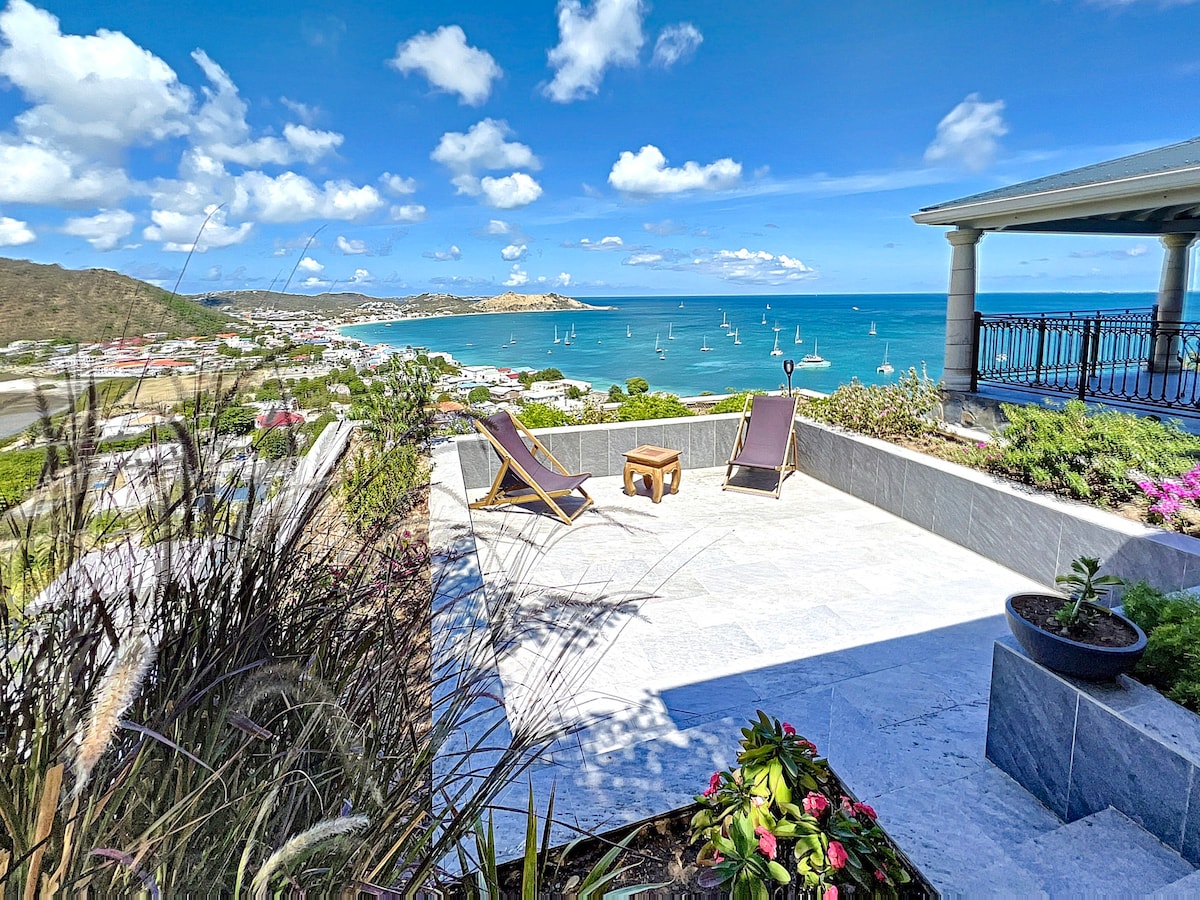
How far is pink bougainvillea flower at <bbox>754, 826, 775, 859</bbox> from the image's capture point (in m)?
1.48

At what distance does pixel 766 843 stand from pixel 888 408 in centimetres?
580

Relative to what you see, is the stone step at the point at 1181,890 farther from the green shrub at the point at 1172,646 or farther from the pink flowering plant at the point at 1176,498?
the pink flowering plant at the point at 1176,498

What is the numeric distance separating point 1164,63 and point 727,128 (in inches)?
826

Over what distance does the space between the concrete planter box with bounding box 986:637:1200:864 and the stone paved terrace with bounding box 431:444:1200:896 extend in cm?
7

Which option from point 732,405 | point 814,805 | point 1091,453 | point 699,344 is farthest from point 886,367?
point 699,344

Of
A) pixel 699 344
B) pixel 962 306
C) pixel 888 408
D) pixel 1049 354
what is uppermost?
pixel 962 306

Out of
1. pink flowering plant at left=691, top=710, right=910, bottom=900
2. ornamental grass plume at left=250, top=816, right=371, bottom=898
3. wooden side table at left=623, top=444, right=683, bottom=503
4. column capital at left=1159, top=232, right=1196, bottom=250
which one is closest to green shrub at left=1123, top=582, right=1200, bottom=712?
pink flowering plant at left=691, top=710, right=910, bottom=900

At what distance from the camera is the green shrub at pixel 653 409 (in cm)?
779

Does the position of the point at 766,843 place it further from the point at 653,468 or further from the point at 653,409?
the point at 653,409

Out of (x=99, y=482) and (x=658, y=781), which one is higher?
(x=99, y=482)

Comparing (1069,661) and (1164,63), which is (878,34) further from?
(1069,661)

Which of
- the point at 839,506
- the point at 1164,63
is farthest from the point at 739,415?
the point at 1164,63

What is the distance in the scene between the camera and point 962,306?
816 cm

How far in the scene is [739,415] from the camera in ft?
24.9
